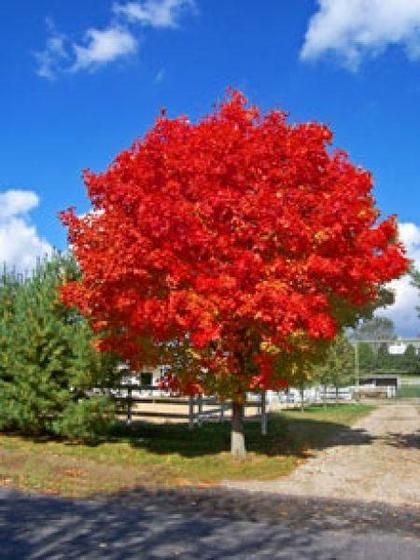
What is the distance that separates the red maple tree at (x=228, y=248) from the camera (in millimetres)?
16734

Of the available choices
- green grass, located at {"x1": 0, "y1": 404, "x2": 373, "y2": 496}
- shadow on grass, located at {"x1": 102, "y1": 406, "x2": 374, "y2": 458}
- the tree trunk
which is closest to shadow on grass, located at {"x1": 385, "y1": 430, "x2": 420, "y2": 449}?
shadow on grass, located at {"x1": 102, "y1": 406, "x2": 374, "y2": 458}

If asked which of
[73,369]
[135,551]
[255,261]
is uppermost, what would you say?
[255,261]

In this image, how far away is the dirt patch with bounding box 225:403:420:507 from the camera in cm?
1497

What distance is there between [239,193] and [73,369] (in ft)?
24.8

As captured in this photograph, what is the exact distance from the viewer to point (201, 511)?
12492 mm

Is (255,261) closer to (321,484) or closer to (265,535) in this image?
(321,484)

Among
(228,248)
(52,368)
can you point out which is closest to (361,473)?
(228,248)

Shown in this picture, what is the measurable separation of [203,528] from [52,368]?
1169 cm

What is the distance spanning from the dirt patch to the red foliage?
2533 mm

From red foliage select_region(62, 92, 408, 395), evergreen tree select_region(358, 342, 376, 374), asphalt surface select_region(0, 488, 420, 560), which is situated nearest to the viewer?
asphalt surface select_region(0, 488, 420, 560)

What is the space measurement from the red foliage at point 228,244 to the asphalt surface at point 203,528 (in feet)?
13.7

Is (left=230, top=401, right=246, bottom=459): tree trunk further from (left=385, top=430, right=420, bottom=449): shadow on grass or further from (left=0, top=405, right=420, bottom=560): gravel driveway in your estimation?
(left=385, top=430, right=420, bottom=449): shadow on grass

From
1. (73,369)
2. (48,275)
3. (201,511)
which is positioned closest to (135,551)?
(201,511)

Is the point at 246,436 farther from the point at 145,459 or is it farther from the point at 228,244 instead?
the point at 228,244
